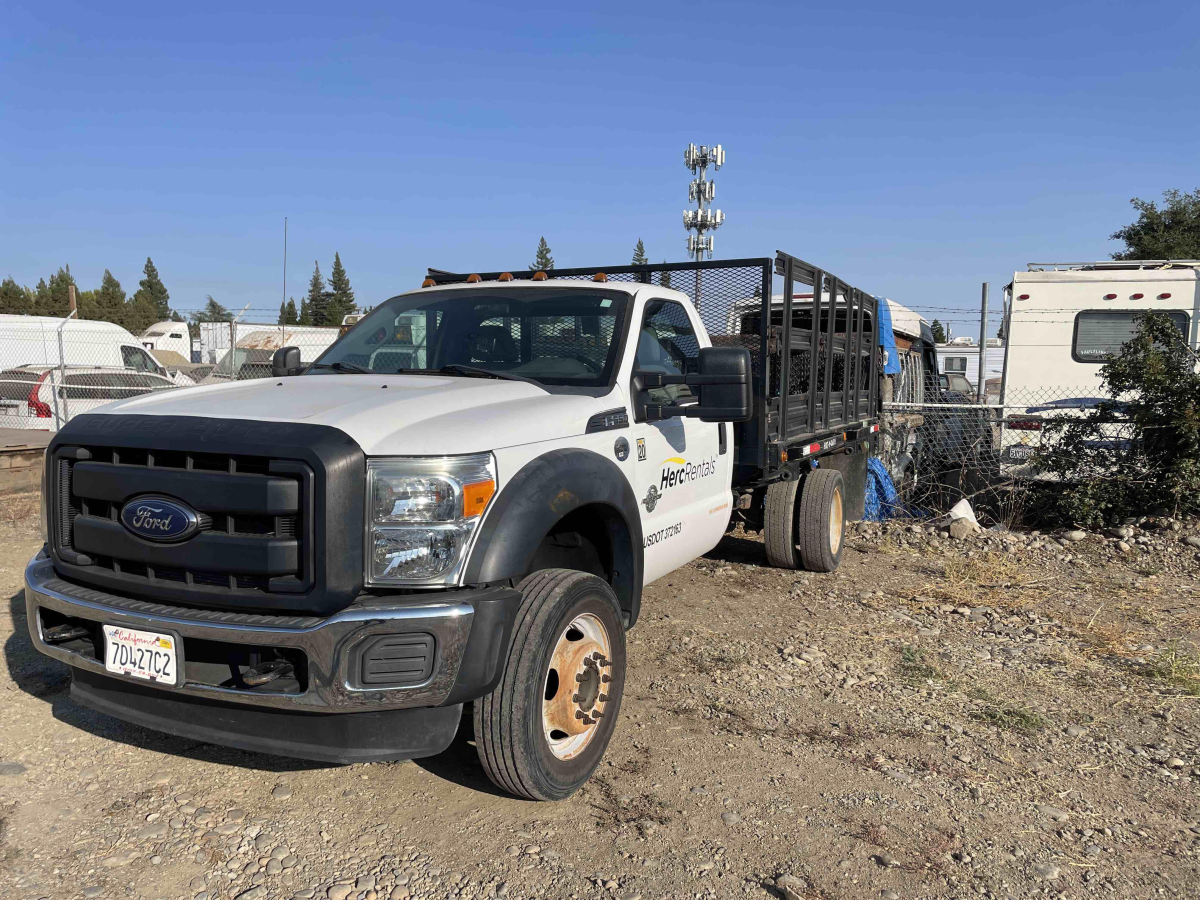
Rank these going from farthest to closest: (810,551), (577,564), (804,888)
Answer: (810,551) → (577,564) → (804,888)

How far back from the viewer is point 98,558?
3.13m

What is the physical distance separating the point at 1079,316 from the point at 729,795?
30.9 feet

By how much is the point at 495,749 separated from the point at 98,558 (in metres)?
1.56

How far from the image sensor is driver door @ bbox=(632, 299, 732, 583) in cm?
411

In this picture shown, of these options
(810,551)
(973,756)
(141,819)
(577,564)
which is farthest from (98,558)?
(810,551)

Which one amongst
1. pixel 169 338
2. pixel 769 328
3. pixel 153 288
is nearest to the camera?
pixel 769 328

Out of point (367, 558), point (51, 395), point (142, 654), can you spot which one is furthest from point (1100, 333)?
point (51, 395)

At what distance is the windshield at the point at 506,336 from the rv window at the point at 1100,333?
8.38 m

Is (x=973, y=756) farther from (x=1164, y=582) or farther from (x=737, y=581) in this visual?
(x=1164, y=582)

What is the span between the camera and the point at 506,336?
429 cm

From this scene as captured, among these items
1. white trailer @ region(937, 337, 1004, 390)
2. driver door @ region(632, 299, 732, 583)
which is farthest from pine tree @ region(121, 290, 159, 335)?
driver door @ region(632, 299, 732, 583)

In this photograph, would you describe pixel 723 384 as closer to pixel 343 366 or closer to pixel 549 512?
pixel 549 512

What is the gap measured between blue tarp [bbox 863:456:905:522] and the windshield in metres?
5.67

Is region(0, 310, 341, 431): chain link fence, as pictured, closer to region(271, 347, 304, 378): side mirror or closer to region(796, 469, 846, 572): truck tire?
region(271, 347, 304, 378): side mirror
